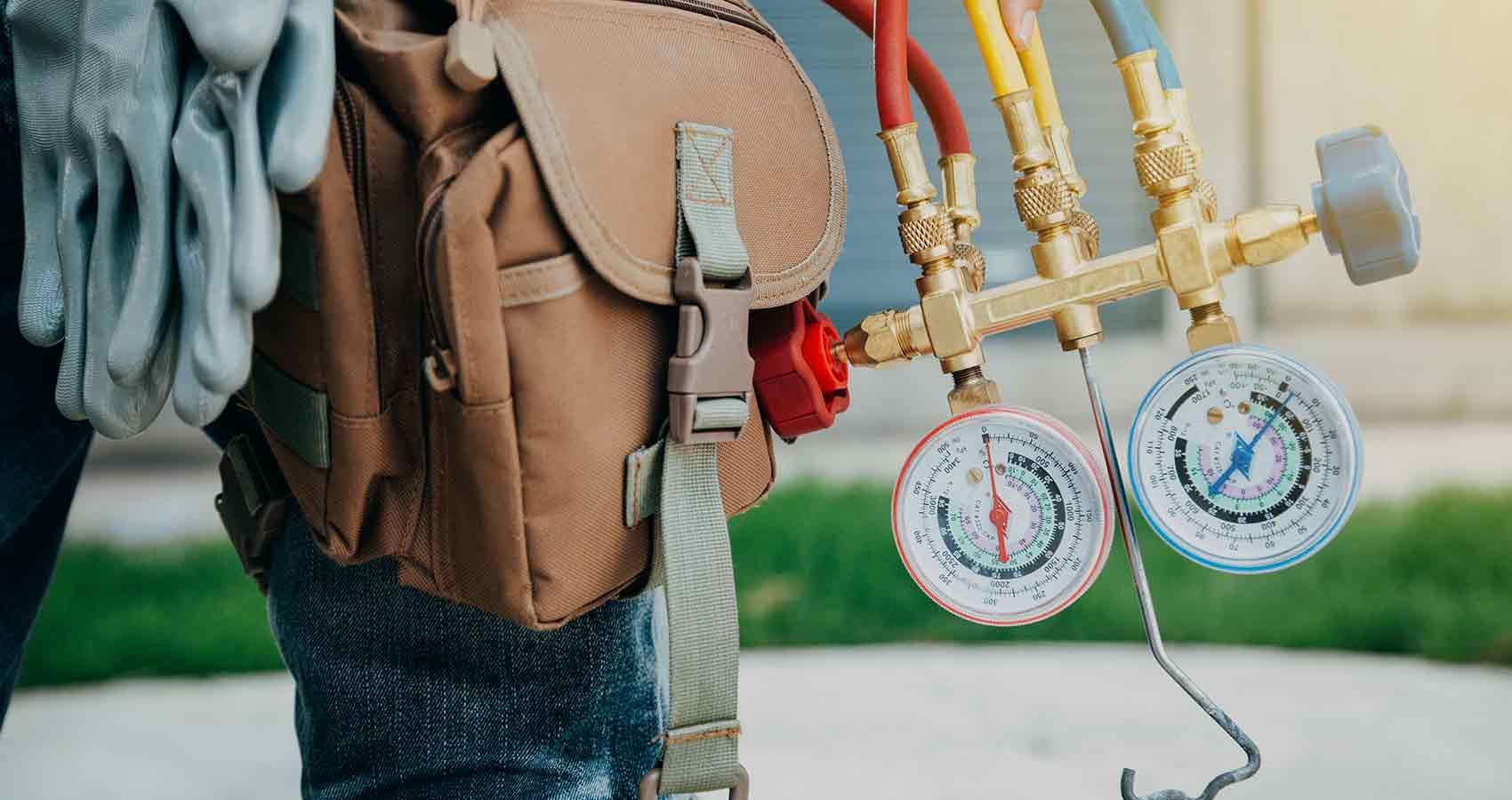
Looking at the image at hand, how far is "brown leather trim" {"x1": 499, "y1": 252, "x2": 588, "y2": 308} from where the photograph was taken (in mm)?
574

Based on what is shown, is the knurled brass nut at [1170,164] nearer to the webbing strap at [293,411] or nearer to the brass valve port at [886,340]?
the brass valve port at [886,340]

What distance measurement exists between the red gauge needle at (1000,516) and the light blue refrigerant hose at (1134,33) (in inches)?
8.0

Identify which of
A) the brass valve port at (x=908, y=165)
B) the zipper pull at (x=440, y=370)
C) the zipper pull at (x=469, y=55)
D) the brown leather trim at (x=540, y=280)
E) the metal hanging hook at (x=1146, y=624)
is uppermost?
the zipper pull at (x=469, y=55)

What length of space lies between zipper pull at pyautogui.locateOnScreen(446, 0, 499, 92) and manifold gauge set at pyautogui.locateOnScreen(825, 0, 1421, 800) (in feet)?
0.70

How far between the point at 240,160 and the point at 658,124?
197 millimetres

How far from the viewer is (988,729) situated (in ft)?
5.36

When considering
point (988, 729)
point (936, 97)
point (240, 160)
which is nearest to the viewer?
point (240, 160)

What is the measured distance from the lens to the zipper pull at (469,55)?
548 mm

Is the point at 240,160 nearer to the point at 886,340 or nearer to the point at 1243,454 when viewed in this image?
the point at 886,340

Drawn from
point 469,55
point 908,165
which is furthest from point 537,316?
point 908,165

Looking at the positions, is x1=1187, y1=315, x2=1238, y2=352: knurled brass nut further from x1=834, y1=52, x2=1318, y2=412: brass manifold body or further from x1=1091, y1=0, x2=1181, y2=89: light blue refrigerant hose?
x1=1091, y1=0, x2=1181, y2=89: light blue refrigerant hose

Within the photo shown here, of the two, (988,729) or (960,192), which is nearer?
(960,192)

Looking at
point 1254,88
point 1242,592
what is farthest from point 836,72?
point 1242,592

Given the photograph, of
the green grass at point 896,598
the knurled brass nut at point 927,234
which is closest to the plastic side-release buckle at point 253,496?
the knurled brass nut at point 927,234
